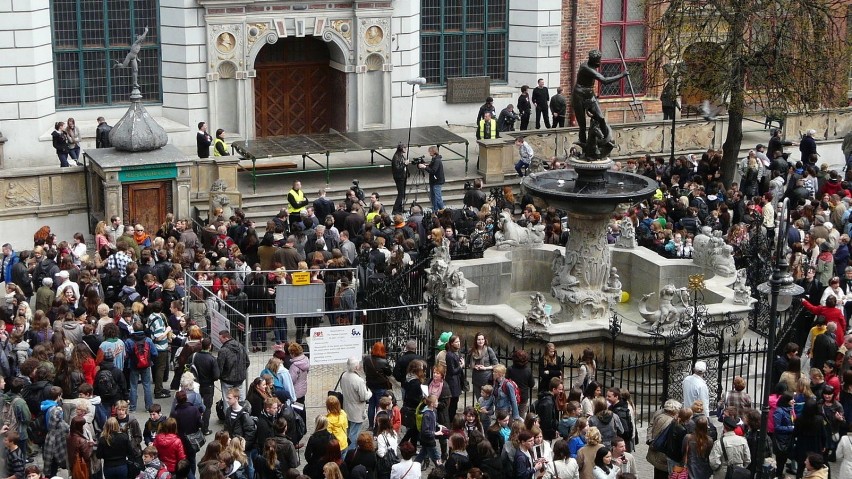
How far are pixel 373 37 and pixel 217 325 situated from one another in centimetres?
1567

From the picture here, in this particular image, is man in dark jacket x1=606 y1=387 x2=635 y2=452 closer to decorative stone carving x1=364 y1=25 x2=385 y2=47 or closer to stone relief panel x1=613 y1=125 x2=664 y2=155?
stone relief panel x1=613 y1=125 x2=664 y2=155

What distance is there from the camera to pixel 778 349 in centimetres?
2297

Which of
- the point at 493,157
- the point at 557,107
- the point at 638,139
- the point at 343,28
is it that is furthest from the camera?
the point at 557,107

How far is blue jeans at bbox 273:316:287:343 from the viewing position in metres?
23.6

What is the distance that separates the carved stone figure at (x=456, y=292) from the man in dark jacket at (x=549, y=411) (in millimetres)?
4364

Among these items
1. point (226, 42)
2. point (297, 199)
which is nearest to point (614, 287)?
point (297, 199)

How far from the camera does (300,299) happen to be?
24.0 metres

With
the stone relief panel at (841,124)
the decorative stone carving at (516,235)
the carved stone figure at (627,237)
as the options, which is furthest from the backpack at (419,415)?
the stone relief panel at (841,124)

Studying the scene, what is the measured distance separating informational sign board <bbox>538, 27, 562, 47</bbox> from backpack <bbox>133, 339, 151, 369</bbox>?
19.4 m

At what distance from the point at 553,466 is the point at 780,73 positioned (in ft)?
61.6

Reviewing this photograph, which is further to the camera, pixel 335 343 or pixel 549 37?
pixel 549 37

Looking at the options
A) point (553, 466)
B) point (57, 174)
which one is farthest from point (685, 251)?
point (57, 174)

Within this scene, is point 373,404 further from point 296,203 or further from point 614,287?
point 296,203

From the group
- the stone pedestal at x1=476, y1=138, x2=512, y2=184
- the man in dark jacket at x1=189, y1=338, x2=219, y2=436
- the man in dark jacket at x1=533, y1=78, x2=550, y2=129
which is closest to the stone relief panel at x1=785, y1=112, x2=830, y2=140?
the man in dark jacket at x1=533, y1=78, x2=550, y2=129
